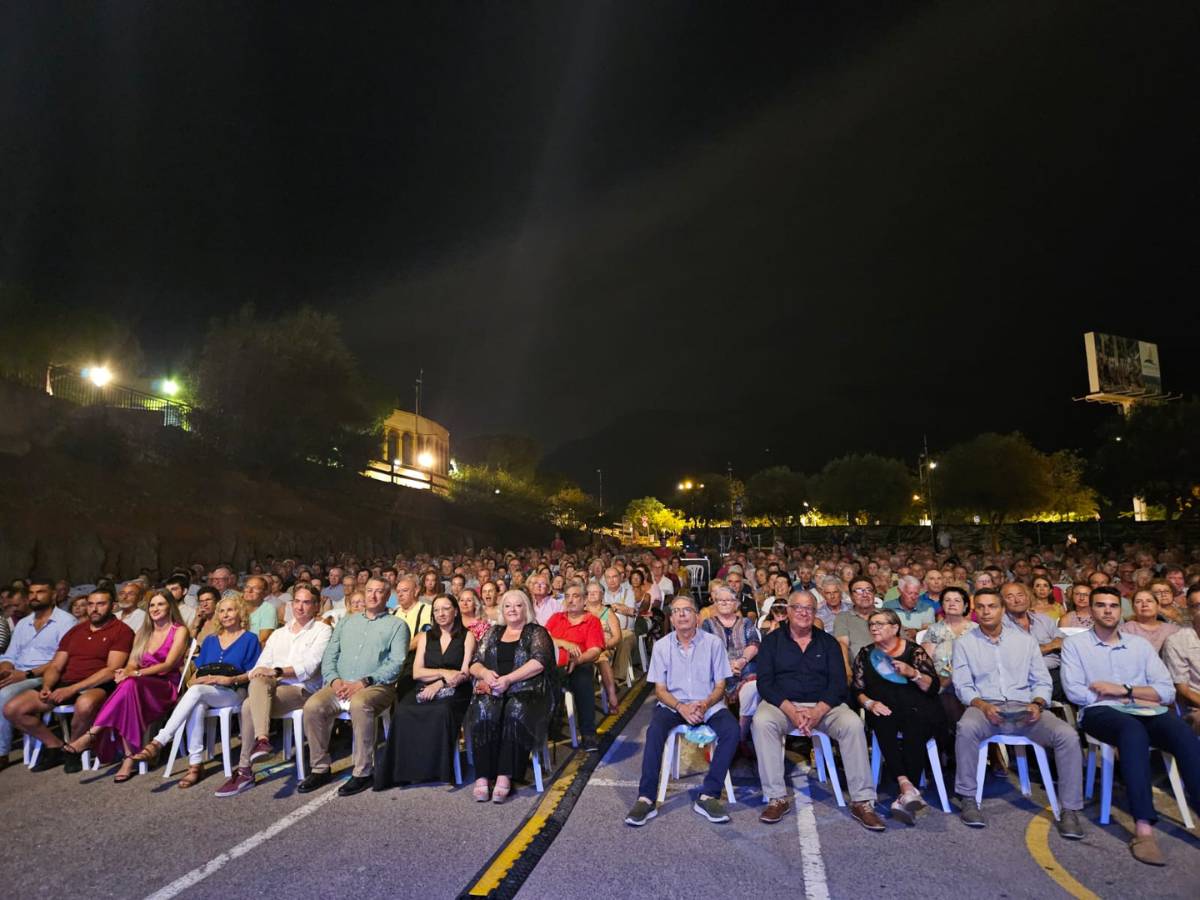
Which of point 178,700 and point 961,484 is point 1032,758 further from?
point 961,484

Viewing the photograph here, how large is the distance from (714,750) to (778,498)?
2646 inches

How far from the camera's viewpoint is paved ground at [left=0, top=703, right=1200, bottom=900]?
3584 mm

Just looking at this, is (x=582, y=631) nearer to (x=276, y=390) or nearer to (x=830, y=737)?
(x=830, y=737)

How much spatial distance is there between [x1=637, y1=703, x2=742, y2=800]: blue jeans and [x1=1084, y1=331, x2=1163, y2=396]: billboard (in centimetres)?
5708

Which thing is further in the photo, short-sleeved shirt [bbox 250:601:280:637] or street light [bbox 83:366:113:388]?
street light [bbox 83:366:113:388]

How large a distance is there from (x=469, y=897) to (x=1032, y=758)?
4.31m

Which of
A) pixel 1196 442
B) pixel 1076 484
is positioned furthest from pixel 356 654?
pixel 1076 484

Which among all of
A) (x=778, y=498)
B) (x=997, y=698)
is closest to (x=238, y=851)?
(x=997, y=698)

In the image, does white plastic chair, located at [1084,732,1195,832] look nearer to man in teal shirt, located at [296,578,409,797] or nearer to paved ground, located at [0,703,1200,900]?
paved ground, located at [0,703,1200,900]

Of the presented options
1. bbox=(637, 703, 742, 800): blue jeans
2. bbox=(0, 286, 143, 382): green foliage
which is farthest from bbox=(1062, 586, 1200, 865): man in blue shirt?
bbox=(0, 286, 143, 382): green foliage

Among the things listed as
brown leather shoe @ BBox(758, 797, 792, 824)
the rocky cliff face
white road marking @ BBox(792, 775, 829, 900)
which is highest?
the rocky cliff face

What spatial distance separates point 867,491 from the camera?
2383 inches

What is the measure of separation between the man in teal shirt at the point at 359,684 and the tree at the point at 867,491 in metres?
59.3

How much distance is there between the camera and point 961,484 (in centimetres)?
4906
